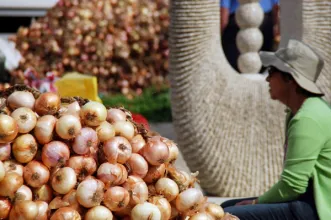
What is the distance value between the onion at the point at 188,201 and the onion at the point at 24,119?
1.51ft

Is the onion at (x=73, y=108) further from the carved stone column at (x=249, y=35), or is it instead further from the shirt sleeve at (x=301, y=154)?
the carved stone column at (x=249, y=35)

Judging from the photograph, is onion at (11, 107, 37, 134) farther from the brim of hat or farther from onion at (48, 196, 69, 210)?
the brim of hat

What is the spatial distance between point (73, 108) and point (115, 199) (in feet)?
1.03

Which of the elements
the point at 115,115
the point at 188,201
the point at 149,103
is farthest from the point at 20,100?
the point at 149,103

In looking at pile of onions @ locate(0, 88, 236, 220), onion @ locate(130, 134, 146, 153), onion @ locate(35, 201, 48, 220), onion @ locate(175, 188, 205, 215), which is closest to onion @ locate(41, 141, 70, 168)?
pile of onions @ locate(0, 88, 236, 220)

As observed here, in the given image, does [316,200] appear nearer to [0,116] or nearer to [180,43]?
[0,116]

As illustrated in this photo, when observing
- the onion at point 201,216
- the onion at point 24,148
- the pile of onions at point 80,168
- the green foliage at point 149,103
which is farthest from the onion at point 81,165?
the green foliage at point 149,103

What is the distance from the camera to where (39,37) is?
8180mm

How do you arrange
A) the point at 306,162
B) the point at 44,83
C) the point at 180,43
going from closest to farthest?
the point at 306,162 < the point at 180,43 < the point at 44,83

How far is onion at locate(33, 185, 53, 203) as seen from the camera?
207 centimetres

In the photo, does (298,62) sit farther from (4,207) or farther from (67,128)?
(4,207)

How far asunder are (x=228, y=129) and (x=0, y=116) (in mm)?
2697

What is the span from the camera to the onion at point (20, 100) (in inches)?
85.8

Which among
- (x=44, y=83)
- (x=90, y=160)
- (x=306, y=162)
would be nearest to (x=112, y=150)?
(x=90, y=160)
